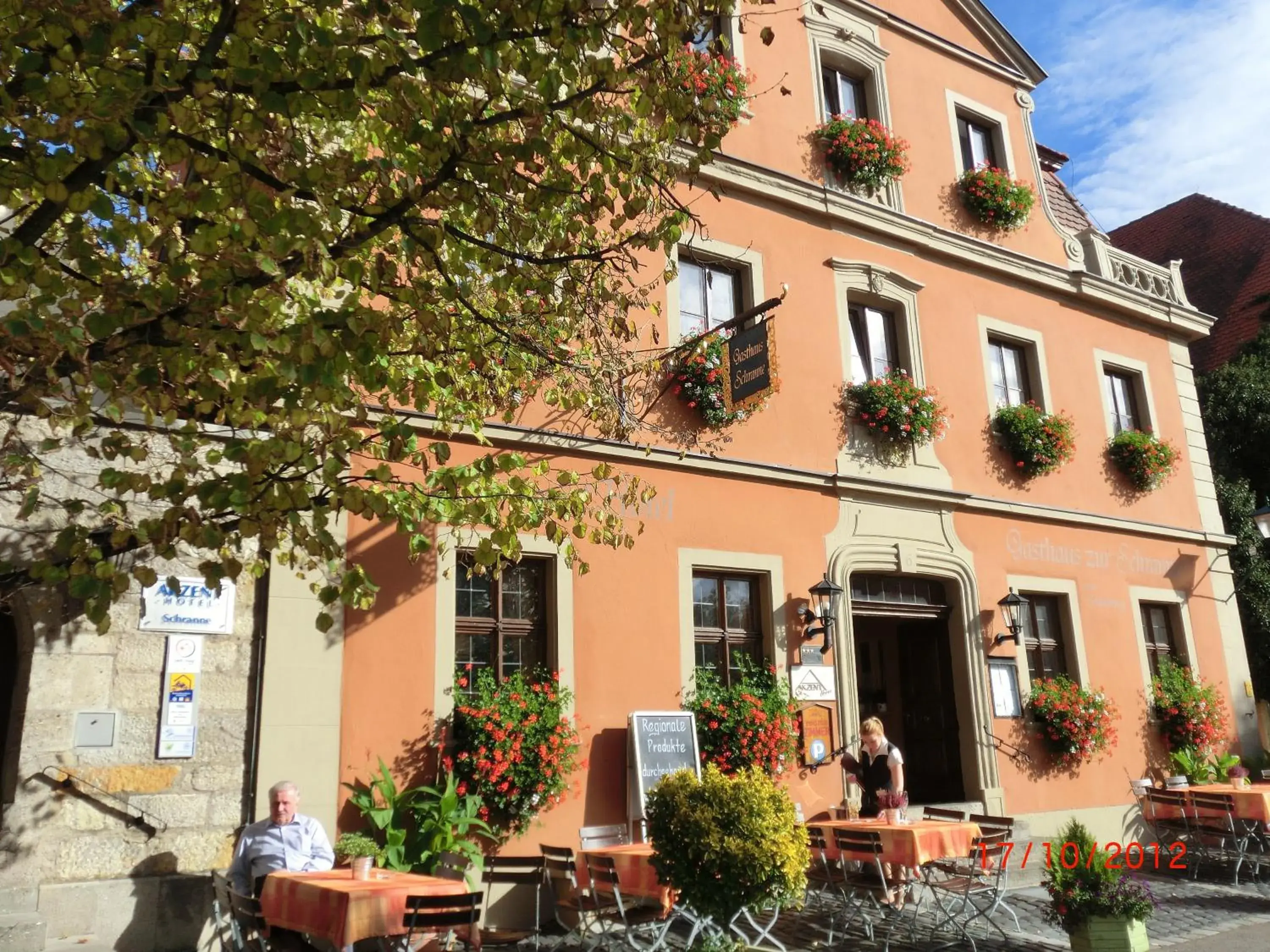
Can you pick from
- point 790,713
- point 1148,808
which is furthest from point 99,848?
point 1148,808

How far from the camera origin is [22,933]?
5.86m

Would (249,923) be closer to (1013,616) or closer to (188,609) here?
(188,609)

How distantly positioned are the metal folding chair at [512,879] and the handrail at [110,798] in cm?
213

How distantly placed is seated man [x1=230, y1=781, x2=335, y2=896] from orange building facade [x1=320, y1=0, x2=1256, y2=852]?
32.8 inches

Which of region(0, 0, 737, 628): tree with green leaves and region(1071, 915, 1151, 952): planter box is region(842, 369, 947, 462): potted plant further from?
region(0, 0, 737, 628): tree with green leaves

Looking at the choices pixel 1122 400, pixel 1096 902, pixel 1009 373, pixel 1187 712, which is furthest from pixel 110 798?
pixel 1122 400

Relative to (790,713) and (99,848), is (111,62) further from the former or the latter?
(790,713)

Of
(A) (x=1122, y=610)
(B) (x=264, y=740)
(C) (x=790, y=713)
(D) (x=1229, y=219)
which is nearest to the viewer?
(B) (x=264, y=740)

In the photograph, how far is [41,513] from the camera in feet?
21.9

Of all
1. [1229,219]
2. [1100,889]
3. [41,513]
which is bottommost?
[1100,889]

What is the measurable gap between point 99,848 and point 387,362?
142 inches

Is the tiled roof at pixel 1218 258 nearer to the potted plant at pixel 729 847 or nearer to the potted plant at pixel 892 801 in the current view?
the potted plant at pixel 892 801

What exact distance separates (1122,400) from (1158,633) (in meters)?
3.15

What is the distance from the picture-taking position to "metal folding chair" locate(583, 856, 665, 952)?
21.2 ft
